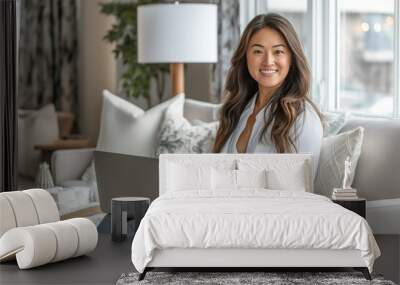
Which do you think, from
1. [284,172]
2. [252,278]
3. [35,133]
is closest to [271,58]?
[284,172]

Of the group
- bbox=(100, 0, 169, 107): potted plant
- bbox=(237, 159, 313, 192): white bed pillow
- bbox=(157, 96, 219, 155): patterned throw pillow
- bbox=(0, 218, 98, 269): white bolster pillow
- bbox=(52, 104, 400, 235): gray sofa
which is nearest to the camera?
bbox=(0, 218, 98, 269): white bolster pillow

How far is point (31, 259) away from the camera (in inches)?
193

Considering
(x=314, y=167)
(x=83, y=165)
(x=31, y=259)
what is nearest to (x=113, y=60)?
(x=83, y=165)

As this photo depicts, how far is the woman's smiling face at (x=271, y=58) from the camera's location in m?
6.01

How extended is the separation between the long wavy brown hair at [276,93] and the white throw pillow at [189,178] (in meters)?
0.65

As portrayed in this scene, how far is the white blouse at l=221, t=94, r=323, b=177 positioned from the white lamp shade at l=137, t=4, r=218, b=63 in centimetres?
102

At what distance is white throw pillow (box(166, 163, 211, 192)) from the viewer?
5.41 m

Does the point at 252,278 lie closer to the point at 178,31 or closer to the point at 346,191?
the point at 346,191

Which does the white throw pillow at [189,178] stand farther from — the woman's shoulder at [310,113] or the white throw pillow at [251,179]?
the woman's shoulder at [310,113]

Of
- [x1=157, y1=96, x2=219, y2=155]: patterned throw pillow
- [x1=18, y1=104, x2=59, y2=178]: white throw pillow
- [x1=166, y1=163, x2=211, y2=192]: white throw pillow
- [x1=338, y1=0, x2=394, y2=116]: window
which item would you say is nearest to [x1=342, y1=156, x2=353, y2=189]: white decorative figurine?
[x1=166, y1=163, x2=211, y2=192]: white throw pillow

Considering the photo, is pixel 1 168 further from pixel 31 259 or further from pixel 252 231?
pixel 252 231

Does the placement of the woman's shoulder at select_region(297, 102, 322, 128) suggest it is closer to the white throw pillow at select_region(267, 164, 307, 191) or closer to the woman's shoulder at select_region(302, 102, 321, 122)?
the woman's shoulder at select_region(302, 102, 321, 122)

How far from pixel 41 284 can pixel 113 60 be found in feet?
18.1

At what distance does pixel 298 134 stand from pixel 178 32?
61.6 inches
